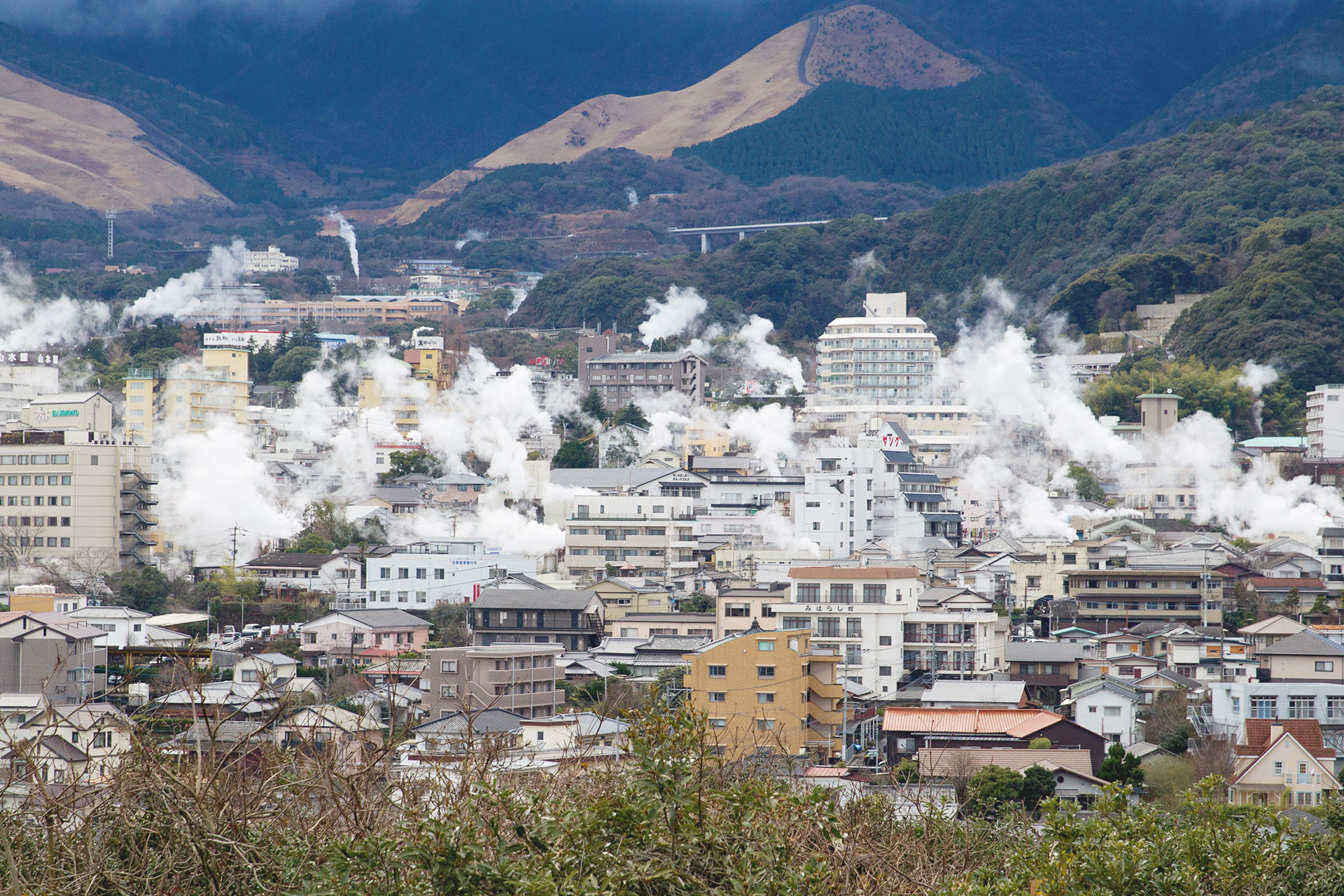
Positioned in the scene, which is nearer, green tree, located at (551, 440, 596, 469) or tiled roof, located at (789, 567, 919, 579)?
tiled roof, located at (789, 567, 919, 579)

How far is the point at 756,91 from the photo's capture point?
310 ft

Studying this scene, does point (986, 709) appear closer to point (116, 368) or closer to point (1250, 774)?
point (1250, 774)

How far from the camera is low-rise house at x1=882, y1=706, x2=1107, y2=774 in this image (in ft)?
51.3

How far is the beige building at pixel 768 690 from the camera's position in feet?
54.5

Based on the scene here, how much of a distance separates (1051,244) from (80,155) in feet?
168

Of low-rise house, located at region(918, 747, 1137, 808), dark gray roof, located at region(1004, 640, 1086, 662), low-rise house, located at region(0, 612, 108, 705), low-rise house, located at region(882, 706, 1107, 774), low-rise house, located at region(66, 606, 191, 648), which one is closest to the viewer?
low-rise house, located at region(918, 747, 1137, 808)

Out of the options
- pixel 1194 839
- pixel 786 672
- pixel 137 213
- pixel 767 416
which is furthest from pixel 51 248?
pixel 1194 839

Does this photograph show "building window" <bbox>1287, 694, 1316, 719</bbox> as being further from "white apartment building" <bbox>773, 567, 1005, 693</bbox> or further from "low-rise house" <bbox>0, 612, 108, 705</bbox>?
A: "low-rise house" <bbox>0, 612, 108, 705</bbox>

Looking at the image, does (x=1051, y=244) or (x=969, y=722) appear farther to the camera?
(x=1051, y=244)

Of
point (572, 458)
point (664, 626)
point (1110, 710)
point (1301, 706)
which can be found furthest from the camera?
point (572, 458)

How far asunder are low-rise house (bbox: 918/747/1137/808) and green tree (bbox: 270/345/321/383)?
105ft

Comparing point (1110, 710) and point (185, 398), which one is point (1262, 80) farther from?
point (1110, 710)

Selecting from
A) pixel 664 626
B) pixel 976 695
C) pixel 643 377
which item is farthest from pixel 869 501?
pixel 643 377

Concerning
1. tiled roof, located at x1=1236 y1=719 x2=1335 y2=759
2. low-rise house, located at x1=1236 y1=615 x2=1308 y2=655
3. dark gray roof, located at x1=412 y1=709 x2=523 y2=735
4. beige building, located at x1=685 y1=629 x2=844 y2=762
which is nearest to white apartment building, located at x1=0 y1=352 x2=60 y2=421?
dark gray roof, located at x1=412 y1=709 x2=523 y2=735
